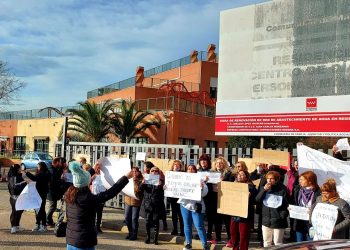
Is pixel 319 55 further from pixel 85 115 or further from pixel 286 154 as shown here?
pixel 85 115

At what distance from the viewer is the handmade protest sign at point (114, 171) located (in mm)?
10555

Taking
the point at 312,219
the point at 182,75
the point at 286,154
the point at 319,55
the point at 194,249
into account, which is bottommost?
the point at 194,249

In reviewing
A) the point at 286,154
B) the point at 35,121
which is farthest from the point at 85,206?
the point at 35,121

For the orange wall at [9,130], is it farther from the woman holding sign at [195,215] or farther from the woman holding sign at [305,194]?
the woman holding sign at [305,194]

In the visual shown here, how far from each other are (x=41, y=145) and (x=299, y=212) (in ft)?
140

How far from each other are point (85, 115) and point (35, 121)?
17.4 meters

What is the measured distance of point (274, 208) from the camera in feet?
26.1

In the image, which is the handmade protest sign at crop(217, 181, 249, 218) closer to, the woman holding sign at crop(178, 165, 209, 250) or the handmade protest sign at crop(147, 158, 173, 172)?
the woman holding sign at crop(178, 165, 209, 250)

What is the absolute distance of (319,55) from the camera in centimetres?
1587

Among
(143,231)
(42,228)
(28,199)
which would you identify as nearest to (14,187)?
(28,199)

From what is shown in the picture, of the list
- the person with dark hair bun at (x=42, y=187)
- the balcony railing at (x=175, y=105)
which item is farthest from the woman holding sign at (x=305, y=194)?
the balcony railing at (x=175, y=105)

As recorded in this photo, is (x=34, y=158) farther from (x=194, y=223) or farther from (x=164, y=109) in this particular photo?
(x=194, y=223)

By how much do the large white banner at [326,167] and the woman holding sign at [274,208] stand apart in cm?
85

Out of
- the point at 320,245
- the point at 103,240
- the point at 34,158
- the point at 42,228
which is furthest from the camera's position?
the point at 34,158
